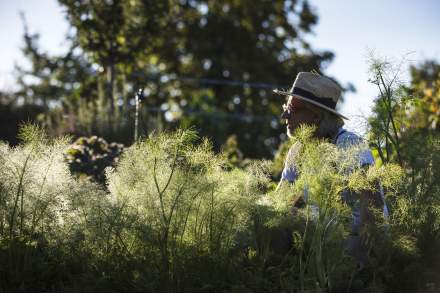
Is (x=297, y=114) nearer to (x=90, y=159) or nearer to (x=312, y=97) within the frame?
(x=312, y=97)

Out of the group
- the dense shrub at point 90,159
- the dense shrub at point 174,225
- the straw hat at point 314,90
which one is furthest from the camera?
the dense shrub at point 90,159

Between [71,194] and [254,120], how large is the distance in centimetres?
1846

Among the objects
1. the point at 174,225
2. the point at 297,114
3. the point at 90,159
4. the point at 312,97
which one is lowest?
the point at 174,225

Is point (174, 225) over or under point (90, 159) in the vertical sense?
under

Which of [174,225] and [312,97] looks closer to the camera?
[174,225]

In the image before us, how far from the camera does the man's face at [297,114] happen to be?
3953mm

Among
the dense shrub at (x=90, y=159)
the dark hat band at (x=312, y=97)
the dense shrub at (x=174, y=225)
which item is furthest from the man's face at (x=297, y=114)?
the dense shrub at (x=90, y=159)

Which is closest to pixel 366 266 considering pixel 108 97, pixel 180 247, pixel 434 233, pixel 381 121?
pixel 434 233

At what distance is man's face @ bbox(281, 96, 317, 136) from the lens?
3.95 metres

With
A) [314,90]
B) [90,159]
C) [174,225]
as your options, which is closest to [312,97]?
[314,90]

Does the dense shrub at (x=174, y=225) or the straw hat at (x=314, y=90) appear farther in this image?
the straw hat at (x=314, y=90)

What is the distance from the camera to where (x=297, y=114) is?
397cm

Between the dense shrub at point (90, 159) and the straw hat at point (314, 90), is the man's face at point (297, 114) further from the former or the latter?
the dense shrub at point (90, 159)

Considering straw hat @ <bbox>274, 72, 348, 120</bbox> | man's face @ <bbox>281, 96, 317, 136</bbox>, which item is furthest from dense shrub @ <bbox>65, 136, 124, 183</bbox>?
straw hat @ <bbox>274, 72, 348, 120</bbox>
